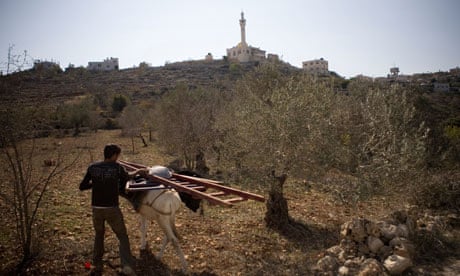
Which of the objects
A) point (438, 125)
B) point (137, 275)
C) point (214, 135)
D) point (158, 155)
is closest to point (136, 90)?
point (158, 155)

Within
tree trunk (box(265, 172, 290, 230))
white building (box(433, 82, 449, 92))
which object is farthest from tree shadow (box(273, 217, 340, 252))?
white building (box(433, 82, 449, 92))

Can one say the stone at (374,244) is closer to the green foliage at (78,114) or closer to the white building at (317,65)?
the green foliage at (78,114)

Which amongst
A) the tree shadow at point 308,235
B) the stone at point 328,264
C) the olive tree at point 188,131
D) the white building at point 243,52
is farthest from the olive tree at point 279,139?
the white building at point 243,52

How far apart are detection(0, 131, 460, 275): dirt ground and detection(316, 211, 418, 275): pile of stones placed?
0.46m

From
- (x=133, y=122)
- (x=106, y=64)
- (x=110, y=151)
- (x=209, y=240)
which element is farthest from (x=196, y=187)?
(x=106, y=64)

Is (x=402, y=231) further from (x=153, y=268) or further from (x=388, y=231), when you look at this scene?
(x=153, y=268)

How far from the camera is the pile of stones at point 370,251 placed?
21.9ft

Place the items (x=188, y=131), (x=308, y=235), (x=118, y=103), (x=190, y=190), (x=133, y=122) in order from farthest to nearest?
(x=118, y=103) → (x=133, y=122) → (x=188, y=131) → (x=308, y=235) → (x=190, y=190)

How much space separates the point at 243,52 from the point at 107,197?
103228mm

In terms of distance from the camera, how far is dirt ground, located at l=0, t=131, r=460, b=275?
6.57 meters

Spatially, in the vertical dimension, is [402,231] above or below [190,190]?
below

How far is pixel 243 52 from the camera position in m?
104

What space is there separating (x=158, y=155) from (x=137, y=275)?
17992 mm

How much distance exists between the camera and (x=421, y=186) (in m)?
11.1
